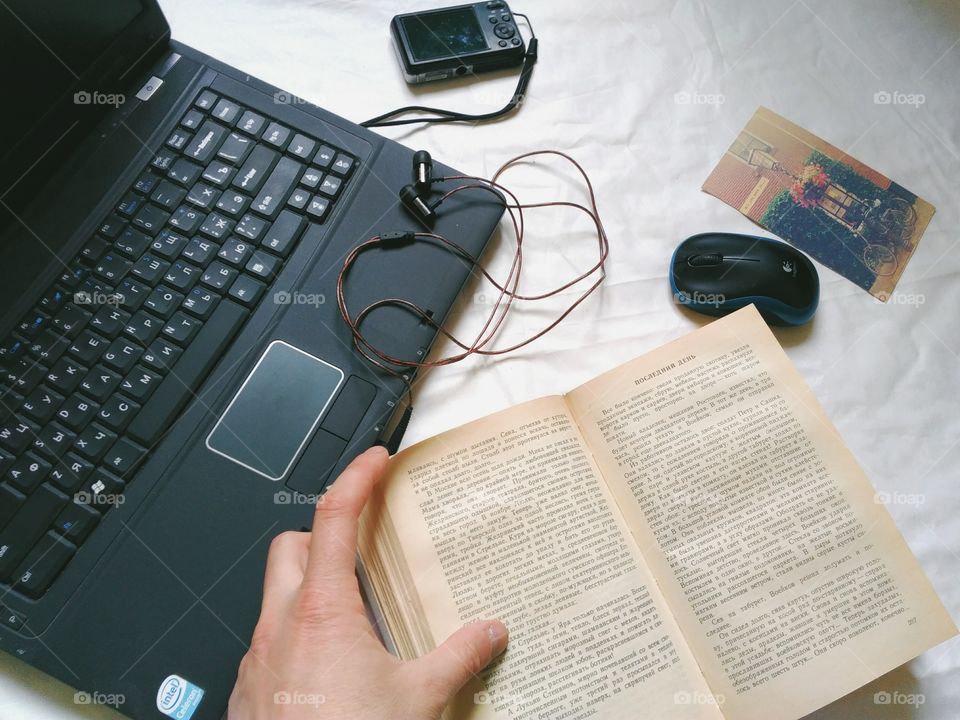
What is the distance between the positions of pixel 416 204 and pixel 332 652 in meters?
0.37

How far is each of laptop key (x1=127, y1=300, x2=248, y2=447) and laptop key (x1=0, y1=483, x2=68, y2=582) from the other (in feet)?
0.22

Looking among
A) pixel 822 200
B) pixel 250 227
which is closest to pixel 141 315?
pixel 250 227

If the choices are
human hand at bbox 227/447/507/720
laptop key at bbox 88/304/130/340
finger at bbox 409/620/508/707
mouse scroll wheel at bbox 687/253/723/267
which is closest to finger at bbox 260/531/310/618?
human hand at bbox 227/447/507/720

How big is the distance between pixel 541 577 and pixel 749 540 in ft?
0.56

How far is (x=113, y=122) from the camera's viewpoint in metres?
0.63

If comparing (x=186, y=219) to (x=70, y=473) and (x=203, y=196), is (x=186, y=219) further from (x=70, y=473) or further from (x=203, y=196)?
(x=70, y=473)

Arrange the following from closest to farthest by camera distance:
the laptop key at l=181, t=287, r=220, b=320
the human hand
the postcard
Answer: the human hand → the laptop key at l=181, t=287, r=220, b=320 → the postcard

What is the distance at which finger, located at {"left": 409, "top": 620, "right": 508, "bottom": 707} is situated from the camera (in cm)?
49

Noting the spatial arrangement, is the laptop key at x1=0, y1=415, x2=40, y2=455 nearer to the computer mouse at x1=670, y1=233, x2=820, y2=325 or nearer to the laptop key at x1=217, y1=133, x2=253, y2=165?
the laptop key at x1=217, y1=133, x2=253, y2=165

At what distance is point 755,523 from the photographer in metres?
0.58

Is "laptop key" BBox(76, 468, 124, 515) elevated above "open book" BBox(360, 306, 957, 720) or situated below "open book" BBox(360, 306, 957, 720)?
above

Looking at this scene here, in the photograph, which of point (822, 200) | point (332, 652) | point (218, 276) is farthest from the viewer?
point (822, 200)

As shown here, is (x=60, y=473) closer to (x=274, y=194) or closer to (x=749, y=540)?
(x=274, y=194)

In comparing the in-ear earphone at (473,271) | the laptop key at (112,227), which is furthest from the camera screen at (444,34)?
the laptop key at (112,227)
